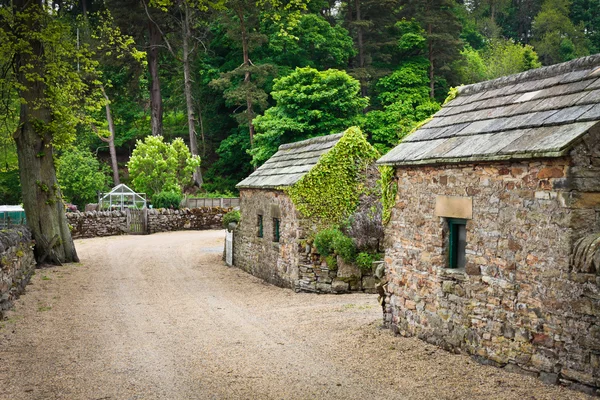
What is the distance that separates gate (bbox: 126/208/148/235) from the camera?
116 ft

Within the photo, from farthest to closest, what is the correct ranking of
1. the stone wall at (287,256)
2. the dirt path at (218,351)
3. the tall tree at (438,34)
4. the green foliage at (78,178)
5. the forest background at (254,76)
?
the tall tree at (438,34)
the green foliage at (78,178)
the forest background at (254,76)
the stone wall at (287,256)
the dirt path at (218,351)

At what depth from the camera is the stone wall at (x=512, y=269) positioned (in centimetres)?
735

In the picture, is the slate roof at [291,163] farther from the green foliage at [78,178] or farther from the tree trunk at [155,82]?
the tree trunk at [155,82]

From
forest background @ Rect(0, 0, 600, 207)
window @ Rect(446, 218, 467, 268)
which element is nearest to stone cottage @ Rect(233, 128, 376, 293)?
window @ Rect(446, 218, 467, 268)

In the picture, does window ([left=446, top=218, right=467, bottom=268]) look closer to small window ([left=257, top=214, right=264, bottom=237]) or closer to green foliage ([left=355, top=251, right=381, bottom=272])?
green foliage ([left=355, top=251, right=381, bottom=272])

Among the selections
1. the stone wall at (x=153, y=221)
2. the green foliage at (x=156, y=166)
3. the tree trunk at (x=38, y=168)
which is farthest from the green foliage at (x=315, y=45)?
the tree trunk at (x=38, y=168)

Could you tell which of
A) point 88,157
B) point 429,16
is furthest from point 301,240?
point 429,16

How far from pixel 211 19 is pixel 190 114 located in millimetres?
8109

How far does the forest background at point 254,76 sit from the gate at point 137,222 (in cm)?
510

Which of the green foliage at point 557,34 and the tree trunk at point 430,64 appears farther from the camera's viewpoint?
the green foliage at point 557,34

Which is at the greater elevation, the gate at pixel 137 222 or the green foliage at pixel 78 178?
the green foliage at pixel 78 178

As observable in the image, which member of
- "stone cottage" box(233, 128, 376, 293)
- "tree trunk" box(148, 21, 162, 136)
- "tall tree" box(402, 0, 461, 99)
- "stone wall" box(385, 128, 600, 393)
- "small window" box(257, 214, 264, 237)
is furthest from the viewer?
"tree trunk" box(148, 21, 162, 136)

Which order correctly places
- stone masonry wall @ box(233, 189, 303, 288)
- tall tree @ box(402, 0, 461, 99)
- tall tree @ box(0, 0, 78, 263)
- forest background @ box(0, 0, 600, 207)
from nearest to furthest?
stone masonry wall @ box(233, 189, 303, 288)
tall tree @ box(0, 0, 78, 263)
forest background @ box(0, 0, 600, 207)
tall tree @ box(402, 0, 461, 99)

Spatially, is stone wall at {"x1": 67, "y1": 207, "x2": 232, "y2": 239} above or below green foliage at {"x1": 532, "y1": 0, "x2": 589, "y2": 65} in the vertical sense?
below
